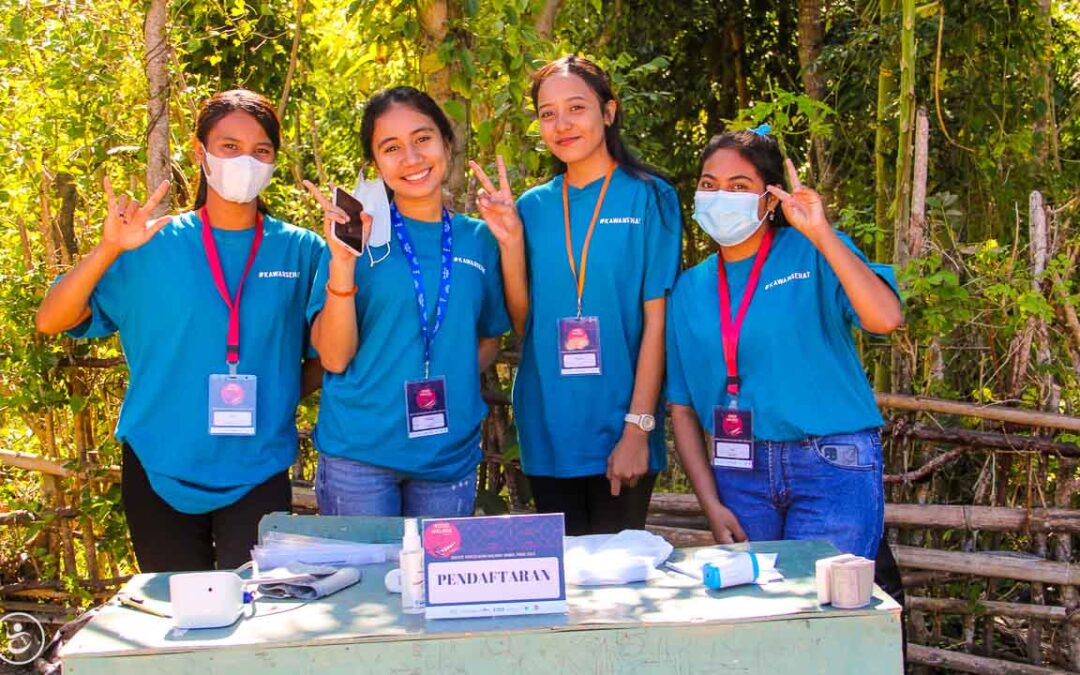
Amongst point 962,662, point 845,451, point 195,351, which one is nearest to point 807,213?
point 845,451

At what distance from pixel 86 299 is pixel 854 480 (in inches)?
82.9

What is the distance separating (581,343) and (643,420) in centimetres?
27

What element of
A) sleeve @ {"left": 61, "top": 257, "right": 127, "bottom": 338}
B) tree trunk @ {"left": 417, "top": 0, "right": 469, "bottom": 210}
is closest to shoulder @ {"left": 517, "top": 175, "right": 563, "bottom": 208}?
tree trunk @ {"left": 417, "top": 0, "right": 469, "bottom": 210}

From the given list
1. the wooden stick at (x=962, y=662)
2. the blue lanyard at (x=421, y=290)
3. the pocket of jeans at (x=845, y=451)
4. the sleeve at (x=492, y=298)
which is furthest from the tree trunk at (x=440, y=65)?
the wooden stick at (x=962, y=662)

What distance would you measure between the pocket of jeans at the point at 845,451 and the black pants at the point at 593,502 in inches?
22.6

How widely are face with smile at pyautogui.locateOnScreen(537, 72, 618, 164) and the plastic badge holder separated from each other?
1.60 metres

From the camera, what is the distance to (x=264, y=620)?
7.96 ft

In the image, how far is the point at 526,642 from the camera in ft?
7.59

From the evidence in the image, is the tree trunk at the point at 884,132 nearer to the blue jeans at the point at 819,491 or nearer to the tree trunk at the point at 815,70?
the tree trunk at the point at 815,70

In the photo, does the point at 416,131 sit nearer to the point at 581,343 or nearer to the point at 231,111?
the point at 231,111

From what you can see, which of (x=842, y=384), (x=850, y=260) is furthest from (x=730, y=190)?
(x=842, y=384)


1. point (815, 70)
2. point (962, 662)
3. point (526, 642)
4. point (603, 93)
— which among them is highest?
point (815, 70)

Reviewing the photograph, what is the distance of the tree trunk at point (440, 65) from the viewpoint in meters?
4.45

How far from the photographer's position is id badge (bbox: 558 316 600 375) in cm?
339
